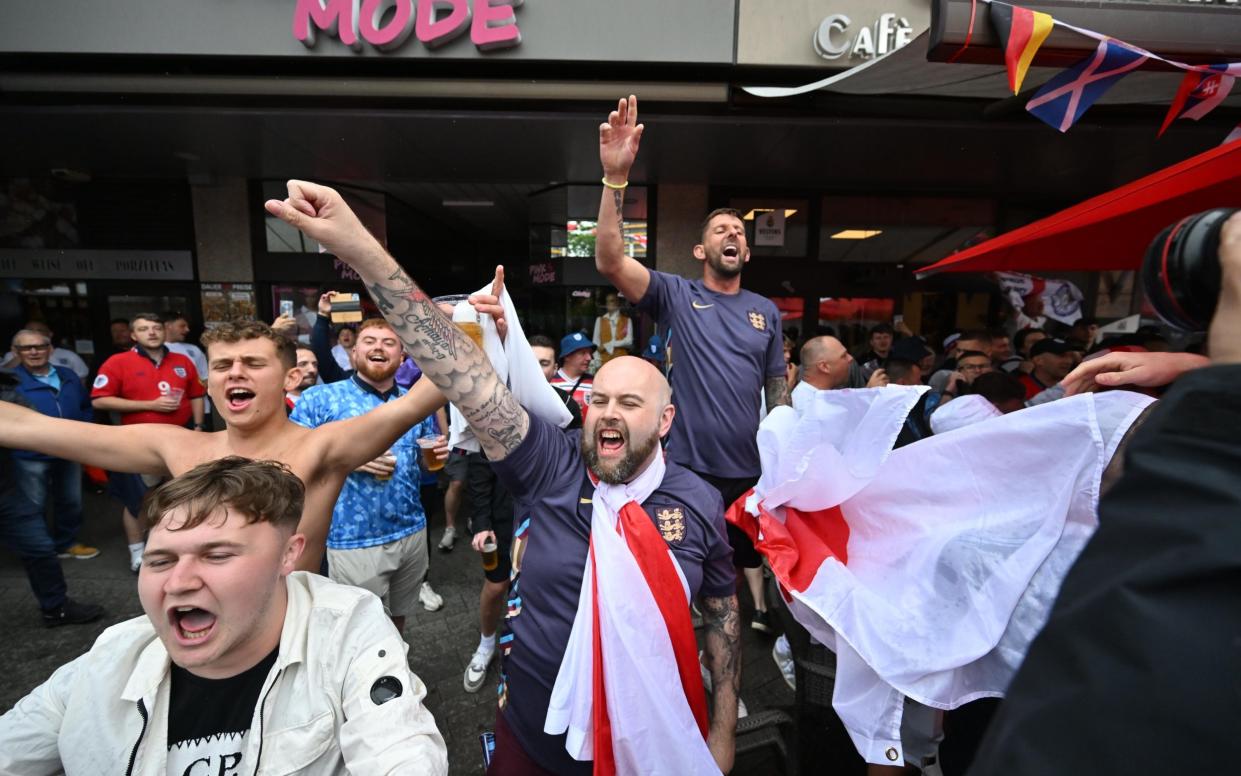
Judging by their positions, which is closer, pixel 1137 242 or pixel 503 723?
pixel 503 723

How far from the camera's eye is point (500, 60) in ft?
18.6

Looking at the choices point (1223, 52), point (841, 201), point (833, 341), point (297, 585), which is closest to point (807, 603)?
point (297, 585)

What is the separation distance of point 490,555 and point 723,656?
162 cm

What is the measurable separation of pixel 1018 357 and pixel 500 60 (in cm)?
619

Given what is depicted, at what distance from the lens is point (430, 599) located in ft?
13.5

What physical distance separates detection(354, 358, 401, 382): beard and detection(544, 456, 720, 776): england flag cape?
1.93 meters

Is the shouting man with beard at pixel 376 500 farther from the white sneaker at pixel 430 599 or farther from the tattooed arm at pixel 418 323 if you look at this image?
the tattooed arm at pixel 418 323

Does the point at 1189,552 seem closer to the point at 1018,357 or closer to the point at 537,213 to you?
the point at 1018,357

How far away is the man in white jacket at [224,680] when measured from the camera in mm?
1278

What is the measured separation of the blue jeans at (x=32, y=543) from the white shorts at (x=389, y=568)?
2.43 m

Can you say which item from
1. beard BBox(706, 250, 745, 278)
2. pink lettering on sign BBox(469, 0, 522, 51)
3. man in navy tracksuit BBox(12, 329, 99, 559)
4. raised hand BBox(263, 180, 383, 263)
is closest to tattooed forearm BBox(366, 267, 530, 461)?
raised hand BBox(263, 180, 383, 263)

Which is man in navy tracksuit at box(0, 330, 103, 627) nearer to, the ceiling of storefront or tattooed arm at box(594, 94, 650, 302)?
the ceiling of storefront

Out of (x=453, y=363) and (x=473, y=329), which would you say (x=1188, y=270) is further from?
(x=473, y=329)

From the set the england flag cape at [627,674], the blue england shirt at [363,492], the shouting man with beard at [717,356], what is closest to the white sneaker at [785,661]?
the shouting man with beard at [717,356]
